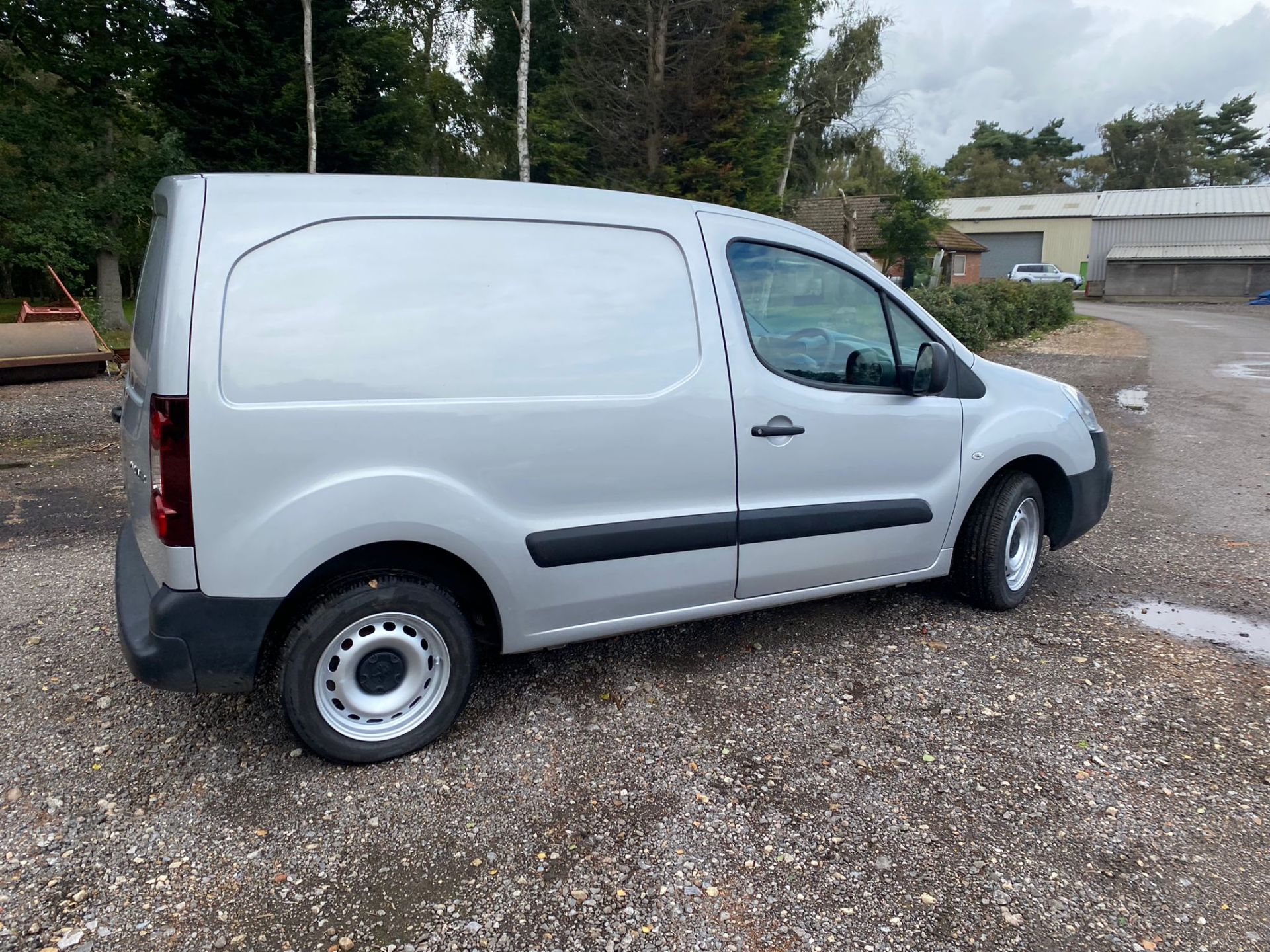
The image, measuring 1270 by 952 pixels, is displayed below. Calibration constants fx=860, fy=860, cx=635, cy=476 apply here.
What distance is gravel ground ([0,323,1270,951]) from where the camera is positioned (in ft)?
7.75

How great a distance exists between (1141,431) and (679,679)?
8508mm

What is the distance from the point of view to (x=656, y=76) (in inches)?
821

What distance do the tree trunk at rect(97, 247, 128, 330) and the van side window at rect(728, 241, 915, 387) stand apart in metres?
19.8

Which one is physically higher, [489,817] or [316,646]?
[316,646]

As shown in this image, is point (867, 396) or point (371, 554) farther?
point (867, 396)

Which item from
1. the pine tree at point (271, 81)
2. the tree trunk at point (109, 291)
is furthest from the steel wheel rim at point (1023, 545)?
the tree trunk at point (109, 291)

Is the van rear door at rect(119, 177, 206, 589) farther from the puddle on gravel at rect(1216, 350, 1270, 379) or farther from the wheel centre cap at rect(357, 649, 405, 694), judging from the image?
the puddle on gravel at rect(1216, 350, 1270, 379)

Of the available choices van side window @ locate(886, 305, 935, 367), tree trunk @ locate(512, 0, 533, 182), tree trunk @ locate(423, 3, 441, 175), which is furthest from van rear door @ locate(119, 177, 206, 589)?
tree trunk @ locate(423, 3, 441, 175)

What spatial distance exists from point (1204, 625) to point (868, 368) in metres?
2.30

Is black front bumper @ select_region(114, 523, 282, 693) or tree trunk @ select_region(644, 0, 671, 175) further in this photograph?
tree trunk @ select_region(644, 0, 671, 175)

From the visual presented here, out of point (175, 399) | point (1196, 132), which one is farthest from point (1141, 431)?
point (1196, 132)

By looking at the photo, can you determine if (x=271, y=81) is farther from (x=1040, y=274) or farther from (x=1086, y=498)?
(x=1040, y=274)

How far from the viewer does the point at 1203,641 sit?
Answer: 418 centimetres

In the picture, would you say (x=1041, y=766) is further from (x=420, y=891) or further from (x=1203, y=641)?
(x=420, y=891)
